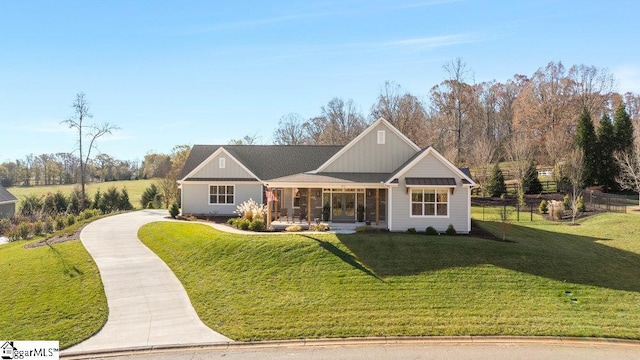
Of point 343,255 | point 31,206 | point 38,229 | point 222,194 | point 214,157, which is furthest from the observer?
point 31,206

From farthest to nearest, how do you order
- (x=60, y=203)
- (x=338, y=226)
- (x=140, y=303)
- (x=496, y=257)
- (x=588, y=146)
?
(x=588, y=146) < (x=60, y=203) < (x=338, y=226) < (x=496, y=257) < (x=140, y=303)

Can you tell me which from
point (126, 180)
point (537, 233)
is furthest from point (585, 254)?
point (126, 180)

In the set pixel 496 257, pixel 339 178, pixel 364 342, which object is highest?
pixel 339 178

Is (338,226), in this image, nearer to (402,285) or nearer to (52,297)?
(402,285)

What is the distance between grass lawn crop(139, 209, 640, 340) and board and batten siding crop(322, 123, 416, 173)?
5.94 metres

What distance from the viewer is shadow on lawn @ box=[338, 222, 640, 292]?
1555cm

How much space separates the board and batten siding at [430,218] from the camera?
21.0 metres

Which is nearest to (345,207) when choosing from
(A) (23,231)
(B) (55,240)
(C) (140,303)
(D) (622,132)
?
(C) (140,303)

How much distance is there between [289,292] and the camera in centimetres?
1437

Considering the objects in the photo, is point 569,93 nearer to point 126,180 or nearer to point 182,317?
point 182,317

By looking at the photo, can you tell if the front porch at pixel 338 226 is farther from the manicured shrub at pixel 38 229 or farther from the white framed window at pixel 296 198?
the manicured shrub at pixel 38 229

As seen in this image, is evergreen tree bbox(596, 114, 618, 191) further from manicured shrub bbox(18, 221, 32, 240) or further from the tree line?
manicured shrub bbox(18, 221, 32, 240)

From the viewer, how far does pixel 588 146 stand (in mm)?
45094

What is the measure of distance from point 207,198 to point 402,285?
62.6 feet
